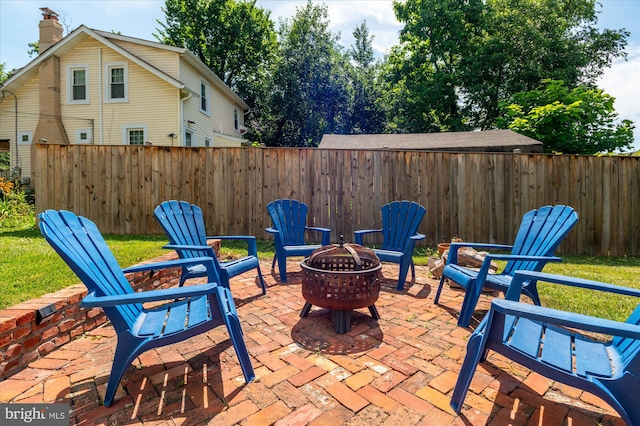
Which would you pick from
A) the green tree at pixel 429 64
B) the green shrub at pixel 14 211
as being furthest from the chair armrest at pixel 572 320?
the green tree at pixel 429 64

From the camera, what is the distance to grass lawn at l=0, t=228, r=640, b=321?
2.79 metres

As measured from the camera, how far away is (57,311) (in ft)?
7.06

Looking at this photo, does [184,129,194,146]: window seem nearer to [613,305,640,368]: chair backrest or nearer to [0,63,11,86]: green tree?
[613,305,640,368]: chair backrest

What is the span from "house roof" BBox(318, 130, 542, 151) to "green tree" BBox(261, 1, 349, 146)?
6.52 meters

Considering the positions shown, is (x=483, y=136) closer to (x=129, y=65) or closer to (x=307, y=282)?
(x=307, y=282)

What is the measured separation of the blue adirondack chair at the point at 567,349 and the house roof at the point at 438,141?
28.8 ft

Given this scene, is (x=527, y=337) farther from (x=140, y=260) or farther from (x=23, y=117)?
(x=23, y=117)

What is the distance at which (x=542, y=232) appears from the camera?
A: 9.21 ft

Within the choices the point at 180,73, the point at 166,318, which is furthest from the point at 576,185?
the point at 180,73

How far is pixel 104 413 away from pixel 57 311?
96 cm

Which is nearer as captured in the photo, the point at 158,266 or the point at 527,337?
the point at 527,337

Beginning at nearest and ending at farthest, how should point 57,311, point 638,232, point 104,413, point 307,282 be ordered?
point 104,413
point 57,311
point 307,282
point 638,232

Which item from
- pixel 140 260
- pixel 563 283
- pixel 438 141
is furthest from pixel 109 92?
pixel 563 283

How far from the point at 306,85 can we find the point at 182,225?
16173mm
